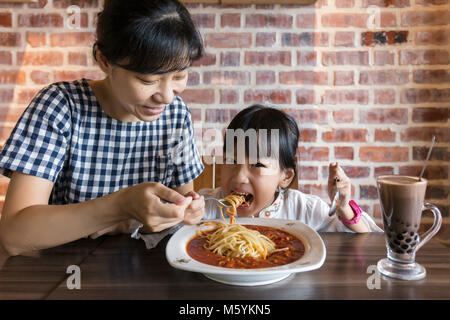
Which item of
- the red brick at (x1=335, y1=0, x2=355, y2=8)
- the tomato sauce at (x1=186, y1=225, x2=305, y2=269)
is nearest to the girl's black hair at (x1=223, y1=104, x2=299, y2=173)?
the tomato sauce at (x1=186, y1=225, x2=305, y2=269)

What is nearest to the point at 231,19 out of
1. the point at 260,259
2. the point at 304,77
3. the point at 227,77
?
the point at 227,77

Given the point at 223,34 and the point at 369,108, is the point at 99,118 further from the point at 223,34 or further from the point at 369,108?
the point at 369,108

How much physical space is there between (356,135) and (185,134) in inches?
47.7

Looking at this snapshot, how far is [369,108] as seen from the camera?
7.58 ft

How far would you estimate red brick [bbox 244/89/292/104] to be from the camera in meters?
2.31

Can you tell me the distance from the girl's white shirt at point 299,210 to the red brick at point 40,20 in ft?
4.68

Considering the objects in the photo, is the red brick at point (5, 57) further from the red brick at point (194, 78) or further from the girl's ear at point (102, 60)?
the girl's ear at point (102, 60)

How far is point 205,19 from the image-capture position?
2.28 m

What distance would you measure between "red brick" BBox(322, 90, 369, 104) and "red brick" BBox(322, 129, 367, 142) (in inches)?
6.8

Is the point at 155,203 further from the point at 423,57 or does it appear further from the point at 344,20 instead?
the point at 423,57

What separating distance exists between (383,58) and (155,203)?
1.87 meters

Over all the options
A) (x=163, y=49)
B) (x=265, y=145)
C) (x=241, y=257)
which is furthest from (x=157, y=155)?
(x=241, y=257)

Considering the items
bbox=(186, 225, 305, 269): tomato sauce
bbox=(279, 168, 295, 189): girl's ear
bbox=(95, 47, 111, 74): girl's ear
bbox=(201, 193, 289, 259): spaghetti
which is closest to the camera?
bbox=(186, 225, 305, 269): tomato sauce

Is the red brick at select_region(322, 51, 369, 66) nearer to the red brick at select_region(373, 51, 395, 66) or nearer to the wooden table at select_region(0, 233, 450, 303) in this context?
the red brick at select_region(373, 51, 395, 66)
